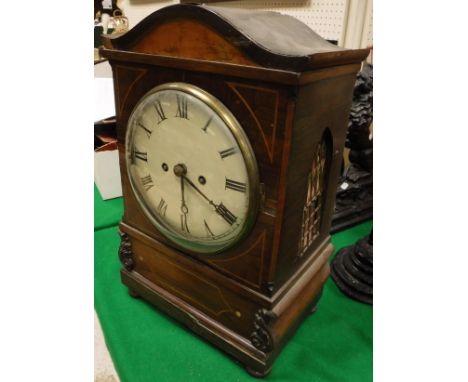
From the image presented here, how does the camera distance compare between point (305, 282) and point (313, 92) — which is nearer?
point (313, 92)

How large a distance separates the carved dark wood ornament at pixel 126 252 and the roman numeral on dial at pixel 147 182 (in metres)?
0.23

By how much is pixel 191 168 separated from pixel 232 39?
270mm

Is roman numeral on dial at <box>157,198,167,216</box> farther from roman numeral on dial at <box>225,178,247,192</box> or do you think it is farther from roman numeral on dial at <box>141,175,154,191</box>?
roman numeral on dial at <box>225,178,247,192</box>

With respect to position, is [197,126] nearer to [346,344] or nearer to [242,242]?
[242,242]

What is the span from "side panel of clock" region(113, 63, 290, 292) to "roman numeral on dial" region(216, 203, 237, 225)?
0.16ft

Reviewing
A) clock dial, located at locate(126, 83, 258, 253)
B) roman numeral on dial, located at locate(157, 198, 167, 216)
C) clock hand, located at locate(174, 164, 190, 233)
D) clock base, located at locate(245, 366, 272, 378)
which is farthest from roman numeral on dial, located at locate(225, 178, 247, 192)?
clock base, located at locate(245, 366, 272, 378)

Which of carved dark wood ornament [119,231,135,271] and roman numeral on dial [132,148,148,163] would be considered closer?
roman numeral on dial [132,148,148,163]

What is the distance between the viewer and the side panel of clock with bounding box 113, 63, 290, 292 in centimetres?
63

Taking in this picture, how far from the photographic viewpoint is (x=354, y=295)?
113 centimetres

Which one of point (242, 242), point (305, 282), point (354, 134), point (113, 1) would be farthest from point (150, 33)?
point (113, 1)

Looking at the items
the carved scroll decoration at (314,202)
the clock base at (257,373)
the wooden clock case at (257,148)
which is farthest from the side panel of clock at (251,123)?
the clock base at (257,373)

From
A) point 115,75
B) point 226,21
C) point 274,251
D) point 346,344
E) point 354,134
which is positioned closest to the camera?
point 226,21

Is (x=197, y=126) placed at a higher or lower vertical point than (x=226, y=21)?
lower

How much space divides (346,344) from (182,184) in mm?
614
